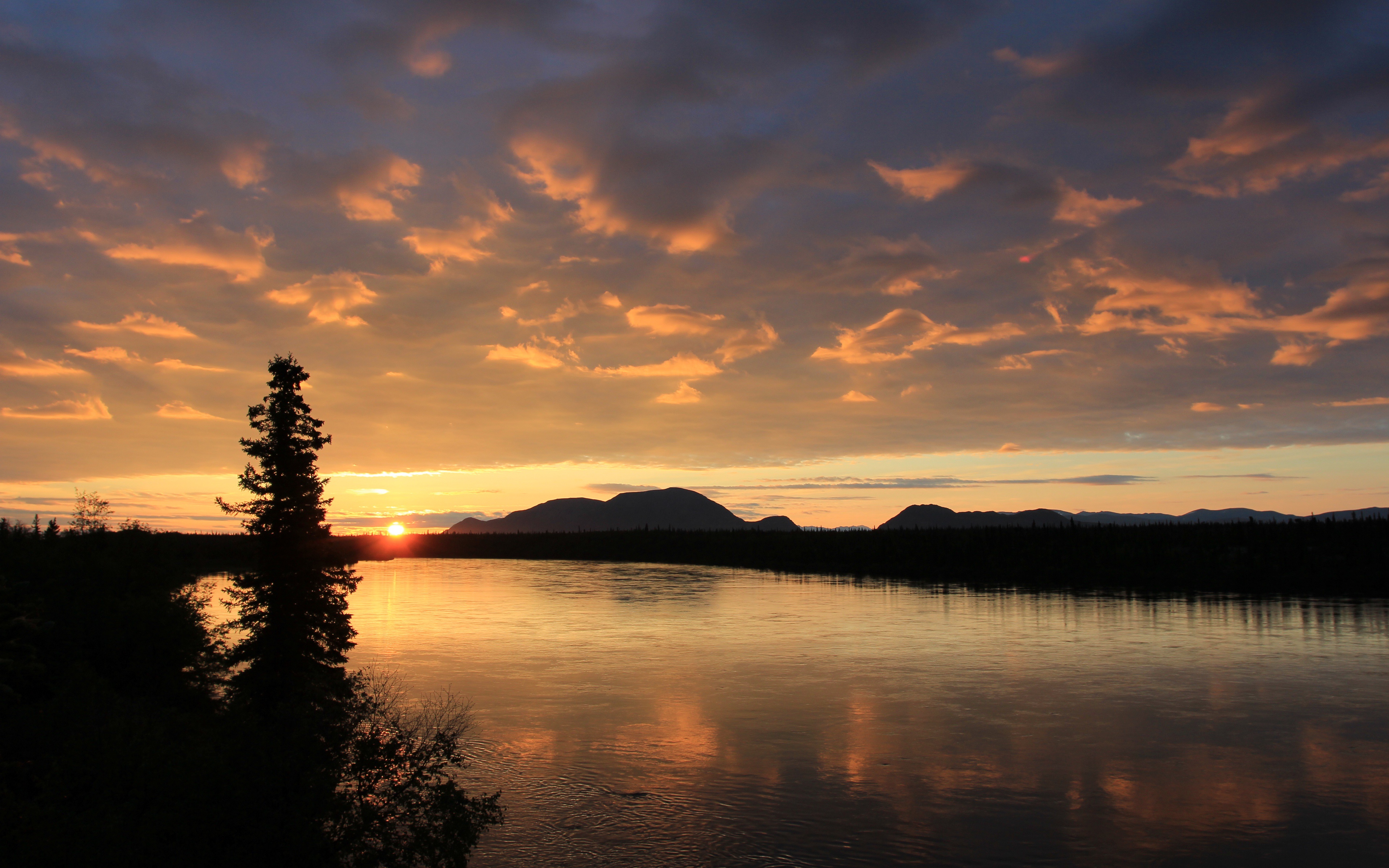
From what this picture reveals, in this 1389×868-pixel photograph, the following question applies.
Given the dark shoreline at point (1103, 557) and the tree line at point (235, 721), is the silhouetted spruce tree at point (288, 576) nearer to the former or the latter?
the tree line at point (235, 721)

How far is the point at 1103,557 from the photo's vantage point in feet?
268

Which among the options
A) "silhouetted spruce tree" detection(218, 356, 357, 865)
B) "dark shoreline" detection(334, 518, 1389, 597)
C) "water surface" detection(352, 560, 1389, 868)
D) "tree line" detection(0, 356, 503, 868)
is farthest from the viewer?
"dark shoreline" detection(334, 518, 1389, 597)

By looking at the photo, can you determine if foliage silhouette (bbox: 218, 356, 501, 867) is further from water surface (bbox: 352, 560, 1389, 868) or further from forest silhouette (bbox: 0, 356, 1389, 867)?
water surface (bbox: 352, 560, 1389, 868)

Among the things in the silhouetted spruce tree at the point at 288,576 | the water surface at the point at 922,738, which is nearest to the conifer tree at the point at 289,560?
the silhouetted spruce tree at the point at 288,576

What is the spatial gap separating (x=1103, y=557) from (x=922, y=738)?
70578 millimetres

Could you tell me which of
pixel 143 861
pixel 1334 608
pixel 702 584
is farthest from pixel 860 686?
pixel 702 584

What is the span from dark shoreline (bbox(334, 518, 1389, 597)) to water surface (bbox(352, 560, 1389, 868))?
2512 centimetres

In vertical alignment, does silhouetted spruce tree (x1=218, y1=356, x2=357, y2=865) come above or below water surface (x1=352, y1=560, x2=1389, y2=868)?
above

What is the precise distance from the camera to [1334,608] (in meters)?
49.3

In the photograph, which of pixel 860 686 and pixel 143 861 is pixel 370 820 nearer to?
pixel 143 861

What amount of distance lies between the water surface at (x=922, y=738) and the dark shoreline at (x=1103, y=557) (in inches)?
989

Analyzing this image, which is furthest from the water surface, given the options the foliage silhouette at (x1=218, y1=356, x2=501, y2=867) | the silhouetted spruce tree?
the silhouetted spruce tree

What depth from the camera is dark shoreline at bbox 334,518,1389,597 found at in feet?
218

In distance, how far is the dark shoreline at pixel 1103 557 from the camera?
218ft
